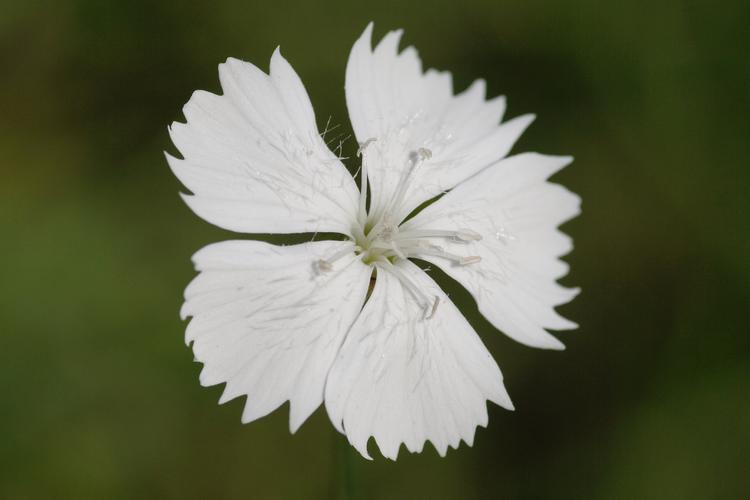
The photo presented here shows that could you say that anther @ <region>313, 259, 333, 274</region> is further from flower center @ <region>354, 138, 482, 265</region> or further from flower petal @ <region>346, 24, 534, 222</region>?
flower petal @ <region>346, 24, 534, 222</region>

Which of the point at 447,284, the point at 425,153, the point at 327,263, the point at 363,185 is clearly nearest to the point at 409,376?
the point at 327,263

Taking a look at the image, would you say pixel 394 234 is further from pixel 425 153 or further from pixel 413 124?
pixel 413 124

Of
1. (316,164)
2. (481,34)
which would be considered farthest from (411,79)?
(481,34)

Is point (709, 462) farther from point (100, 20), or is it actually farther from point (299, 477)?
point (100, 20)

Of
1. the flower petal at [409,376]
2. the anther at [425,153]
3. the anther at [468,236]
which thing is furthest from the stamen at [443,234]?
the anther at [425,153]

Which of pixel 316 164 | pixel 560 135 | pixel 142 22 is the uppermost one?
pixel 142 22

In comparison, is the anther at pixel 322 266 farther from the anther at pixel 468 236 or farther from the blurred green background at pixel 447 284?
the blurred green background at pixel 447 284
